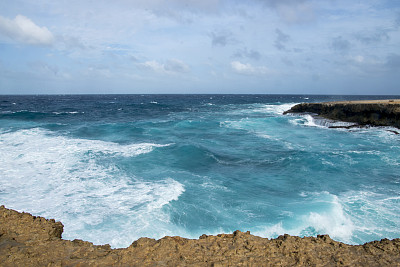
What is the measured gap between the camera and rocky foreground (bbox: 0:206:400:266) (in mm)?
4016

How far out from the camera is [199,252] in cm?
428

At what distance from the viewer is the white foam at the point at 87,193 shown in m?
8.10

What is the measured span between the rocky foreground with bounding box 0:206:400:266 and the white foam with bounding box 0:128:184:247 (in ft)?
10.1

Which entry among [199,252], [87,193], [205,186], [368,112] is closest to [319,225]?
[205,186]

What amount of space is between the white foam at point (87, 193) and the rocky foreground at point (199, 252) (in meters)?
3.09

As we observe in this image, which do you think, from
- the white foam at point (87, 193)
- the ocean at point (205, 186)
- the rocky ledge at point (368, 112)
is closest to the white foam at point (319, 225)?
the ocean at point (205, 186)

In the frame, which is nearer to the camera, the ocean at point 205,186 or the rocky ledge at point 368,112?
the ocean at point 205,186

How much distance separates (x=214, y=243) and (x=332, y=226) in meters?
5.52

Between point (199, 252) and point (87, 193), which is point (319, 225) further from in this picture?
point (87, 193)

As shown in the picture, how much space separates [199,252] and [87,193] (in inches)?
317

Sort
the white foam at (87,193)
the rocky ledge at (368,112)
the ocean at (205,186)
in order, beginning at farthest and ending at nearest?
the rocky ledge at (368,112) → the ocean at (205,186) → the white foam at (87,193)

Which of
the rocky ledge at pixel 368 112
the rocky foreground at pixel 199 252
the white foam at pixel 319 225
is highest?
the rocky ledge at pixel 368 112

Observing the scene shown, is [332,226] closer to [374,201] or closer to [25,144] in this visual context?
[374,201]

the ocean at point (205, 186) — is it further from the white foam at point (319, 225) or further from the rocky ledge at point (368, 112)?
the rocky ledge at point (368, 112)
